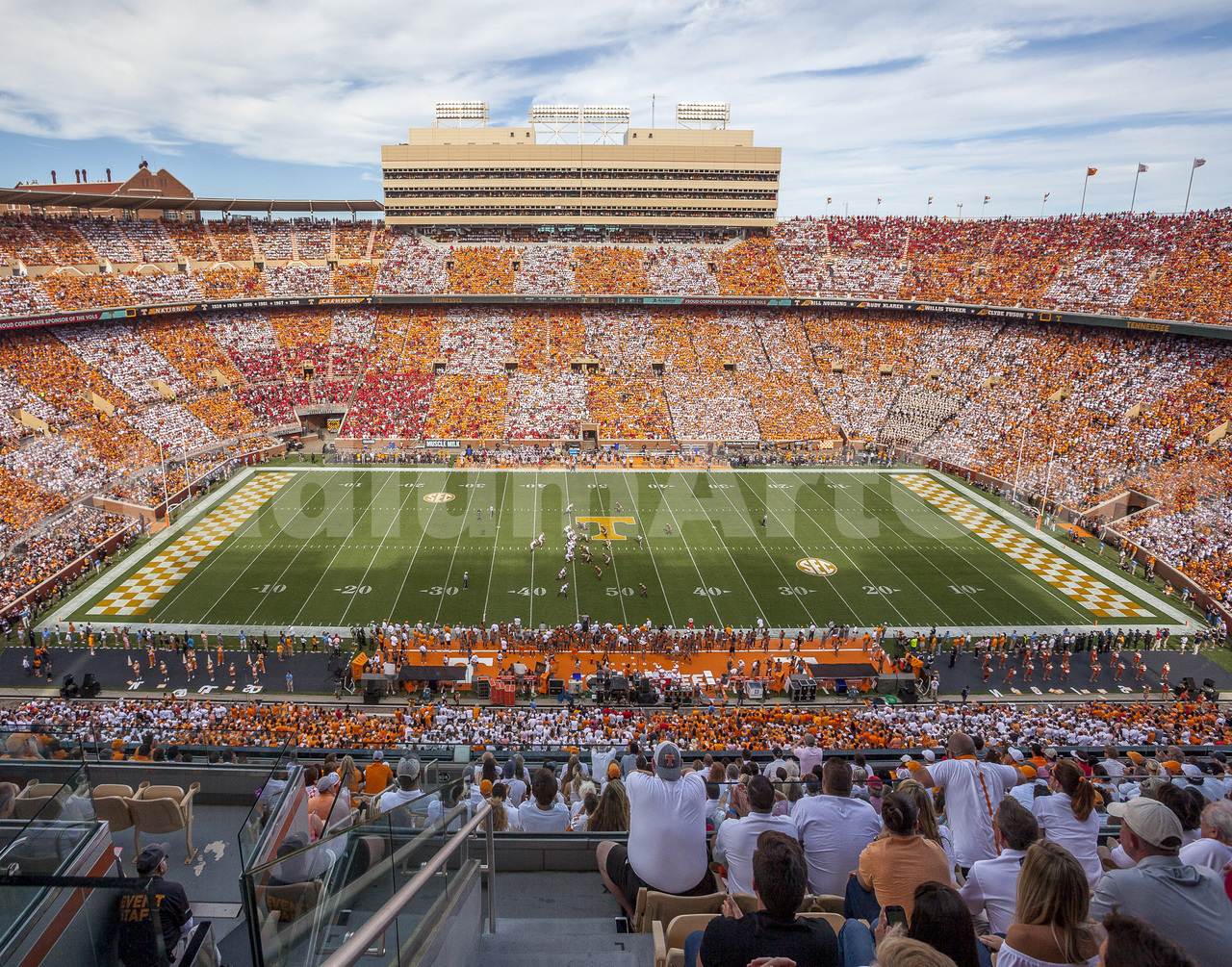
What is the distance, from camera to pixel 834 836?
487cm

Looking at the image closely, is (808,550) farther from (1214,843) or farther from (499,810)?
(1214,843)

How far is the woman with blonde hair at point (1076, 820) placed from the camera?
5398 mm

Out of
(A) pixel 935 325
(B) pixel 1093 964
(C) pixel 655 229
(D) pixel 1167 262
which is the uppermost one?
→ (C) pixel 655 229

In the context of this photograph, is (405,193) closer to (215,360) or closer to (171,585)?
(215,360)

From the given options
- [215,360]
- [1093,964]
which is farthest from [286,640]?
[215,360]

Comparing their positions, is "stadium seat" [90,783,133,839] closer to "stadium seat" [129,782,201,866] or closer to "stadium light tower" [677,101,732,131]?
"stadium seat" [129,782,201,866]

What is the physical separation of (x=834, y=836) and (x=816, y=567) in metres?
25.2

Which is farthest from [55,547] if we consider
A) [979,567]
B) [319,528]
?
[979,567]

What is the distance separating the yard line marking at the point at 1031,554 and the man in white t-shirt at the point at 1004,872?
26.7 meters

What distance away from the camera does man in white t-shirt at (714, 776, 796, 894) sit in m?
4.65

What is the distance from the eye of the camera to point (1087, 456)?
121ft

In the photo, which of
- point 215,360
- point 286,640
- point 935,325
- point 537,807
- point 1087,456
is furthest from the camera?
point 935,325

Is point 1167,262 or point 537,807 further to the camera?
point 1167,262

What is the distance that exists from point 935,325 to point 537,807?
178 feet
